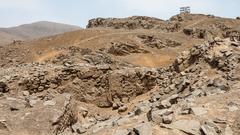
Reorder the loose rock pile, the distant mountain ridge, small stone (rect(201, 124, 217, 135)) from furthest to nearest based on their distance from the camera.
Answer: the distant mountain ridge
the loose rock pile
small stone (rect(201, 124, 217, 135))

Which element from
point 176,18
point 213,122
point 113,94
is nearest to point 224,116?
point 213,122

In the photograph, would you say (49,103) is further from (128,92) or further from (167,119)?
(128,92)

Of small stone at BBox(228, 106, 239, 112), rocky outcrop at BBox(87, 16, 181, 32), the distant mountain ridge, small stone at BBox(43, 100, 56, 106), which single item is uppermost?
small stone at BBox(228, 106, 239, 112)

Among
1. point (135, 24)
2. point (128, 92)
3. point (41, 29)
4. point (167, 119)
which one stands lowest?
point (41, 29)

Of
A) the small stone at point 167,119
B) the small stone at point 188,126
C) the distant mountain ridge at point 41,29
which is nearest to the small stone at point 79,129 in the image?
the small stone at point 167,119

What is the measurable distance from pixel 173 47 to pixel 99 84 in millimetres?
19691

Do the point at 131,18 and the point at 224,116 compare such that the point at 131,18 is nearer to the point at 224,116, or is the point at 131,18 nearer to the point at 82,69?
the point at 82,69

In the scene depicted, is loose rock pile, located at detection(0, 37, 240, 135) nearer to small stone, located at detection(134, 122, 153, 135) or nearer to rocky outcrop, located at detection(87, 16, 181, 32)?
small stone, located at detection(134, 122, 153, 135)

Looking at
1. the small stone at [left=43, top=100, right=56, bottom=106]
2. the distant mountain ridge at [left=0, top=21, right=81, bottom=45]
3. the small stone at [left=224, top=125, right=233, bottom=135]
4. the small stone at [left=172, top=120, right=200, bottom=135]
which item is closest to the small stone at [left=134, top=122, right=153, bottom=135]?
the small stone at [left=172, top=120, right=200, bottom=135]

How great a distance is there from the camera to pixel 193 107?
379 inches

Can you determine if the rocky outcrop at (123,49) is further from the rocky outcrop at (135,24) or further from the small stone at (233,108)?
the small stone at (233,108)

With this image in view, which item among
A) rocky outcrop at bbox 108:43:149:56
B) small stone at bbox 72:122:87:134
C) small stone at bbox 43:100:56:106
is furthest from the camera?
rocky outcrop at bbox 108:43:149:56

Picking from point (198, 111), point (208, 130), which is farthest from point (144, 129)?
point (198, 111)

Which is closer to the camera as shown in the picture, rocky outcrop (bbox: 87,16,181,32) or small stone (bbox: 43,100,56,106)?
small stone (bbox: 43,100,56,106)
